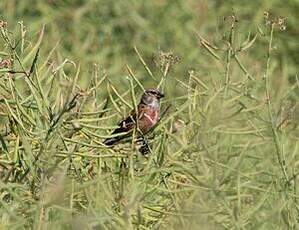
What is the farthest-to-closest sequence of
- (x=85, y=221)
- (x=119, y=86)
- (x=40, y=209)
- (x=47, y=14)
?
(x=47, y=14) < (x=119, y=86) < (x=40, y=209) < (x=85, y=221)

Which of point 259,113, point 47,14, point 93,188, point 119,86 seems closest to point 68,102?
point 93,188

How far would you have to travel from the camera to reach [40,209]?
3.24 metres

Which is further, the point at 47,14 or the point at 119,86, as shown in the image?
the point at 47,14

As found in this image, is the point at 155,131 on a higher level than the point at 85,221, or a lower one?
higher

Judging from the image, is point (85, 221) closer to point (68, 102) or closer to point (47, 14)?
point (68, 102)

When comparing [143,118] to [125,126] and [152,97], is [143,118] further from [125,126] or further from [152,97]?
[152,97]

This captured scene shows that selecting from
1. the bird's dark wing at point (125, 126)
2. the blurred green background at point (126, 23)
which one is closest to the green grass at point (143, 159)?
the bird's dark wing at point (125, 126)

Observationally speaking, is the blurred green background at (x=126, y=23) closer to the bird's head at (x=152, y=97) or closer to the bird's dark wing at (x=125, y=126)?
the bird's head at (x=152, y=97)

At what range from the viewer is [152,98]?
14.6 ft

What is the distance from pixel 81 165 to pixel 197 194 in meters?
0.38

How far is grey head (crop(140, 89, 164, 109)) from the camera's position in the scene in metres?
4.37

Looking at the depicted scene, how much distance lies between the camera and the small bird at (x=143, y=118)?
12.9 ft

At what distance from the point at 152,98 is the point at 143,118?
1.36 feet

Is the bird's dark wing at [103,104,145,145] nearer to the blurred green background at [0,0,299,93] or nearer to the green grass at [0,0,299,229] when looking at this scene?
the green grass at [0,0,299,229]
